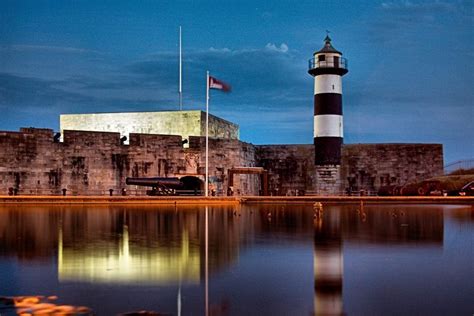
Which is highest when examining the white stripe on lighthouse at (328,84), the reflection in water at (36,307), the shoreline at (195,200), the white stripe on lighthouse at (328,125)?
the white stripe on lighthouse at (328,84)

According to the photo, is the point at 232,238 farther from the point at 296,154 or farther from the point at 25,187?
the point at 296,154

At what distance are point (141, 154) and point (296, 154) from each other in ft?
23.2

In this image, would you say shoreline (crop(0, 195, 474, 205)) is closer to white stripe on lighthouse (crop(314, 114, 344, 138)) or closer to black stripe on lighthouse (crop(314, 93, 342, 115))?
white stripe on lighthouse (crop(314, 114, 344, 138))

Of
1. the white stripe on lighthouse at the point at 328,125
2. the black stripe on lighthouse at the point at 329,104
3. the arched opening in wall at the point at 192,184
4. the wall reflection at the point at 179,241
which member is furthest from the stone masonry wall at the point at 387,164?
the wall reflection at the point at 179,241

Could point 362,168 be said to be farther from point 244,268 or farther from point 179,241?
point 244,268

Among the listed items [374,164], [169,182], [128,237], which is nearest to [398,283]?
[128,237]

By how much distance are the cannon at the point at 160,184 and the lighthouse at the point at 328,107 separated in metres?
6.34

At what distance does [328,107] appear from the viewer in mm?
24859

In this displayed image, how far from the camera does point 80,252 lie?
711 centimetres

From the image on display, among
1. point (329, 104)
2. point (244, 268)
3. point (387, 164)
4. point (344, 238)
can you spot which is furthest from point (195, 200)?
point (244, 268)

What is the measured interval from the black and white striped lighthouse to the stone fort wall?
0.99m

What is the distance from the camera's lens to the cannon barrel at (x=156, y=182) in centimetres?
2261

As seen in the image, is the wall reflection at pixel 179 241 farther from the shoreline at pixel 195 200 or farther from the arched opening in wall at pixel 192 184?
the arched opening in wall at pixel 192 184

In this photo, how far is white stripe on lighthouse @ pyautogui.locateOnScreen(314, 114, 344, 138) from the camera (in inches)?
981
